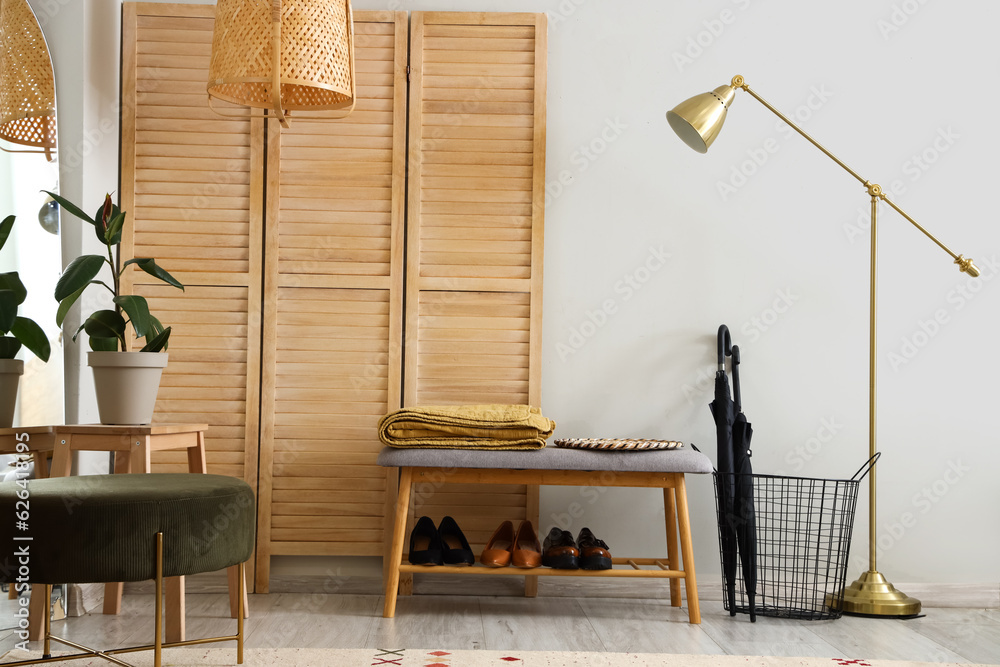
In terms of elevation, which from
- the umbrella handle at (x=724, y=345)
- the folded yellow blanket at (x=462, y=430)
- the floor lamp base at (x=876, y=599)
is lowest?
the floor lamp base at (x=876, y=599)

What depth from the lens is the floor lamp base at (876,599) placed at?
2.39m

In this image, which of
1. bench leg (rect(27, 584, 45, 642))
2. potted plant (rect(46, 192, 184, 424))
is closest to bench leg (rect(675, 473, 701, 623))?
potted plant (rect(46, 192, 184, 424))

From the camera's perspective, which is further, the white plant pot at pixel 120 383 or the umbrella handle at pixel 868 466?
the umbrella handle at pixel 868 466

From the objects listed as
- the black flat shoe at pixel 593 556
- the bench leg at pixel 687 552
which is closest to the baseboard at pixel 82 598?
the black flat shoe at pixel 593 556

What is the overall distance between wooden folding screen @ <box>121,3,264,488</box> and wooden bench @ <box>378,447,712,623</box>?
0.62 meters

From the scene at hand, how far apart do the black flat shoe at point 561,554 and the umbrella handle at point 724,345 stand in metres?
0.73

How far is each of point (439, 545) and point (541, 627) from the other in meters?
0.37

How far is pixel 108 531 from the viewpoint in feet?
4.80

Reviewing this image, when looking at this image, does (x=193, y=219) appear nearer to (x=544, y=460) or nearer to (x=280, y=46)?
(x=280, y=46)

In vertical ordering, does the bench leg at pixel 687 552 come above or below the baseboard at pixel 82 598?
above

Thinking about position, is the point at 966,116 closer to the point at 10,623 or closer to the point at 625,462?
the point at 625,462

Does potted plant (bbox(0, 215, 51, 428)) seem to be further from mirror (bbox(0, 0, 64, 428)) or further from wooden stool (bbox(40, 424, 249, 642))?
wooden stool (bbox(40, 424, 249, 642))

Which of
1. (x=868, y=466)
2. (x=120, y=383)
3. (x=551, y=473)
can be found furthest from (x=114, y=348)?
(x=868, y=466)

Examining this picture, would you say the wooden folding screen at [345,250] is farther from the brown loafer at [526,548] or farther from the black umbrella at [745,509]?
the black umbrella at [745,509]
